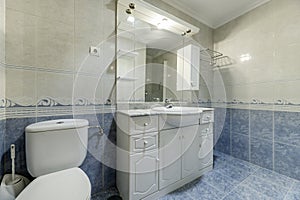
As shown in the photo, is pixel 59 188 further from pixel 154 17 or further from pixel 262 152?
pixel 262 152

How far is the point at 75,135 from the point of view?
107cm

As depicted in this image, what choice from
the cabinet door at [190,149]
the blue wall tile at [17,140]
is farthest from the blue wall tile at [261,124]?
the blue wall tile at [17,140]

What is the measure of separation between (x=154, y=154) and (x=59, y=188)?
0.76 metres

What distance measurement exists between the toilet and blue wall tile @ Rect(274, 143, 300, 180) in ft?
7.25

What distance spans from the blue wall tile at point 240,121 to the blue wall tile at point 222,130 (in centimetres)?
10

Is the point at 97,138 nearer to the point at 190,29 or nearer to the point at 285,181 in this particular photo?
the point at 190,29

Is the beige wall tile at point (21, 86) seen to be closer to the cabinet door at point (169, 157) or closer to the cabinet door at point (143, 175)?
the cabinet door at point (143, 175)

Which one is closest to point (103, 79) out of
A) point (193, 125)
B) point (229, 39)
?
point (193, 125)

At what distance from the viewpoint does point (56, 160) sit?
1.01 m

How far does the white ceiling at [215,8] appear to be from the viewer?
2.02 metres

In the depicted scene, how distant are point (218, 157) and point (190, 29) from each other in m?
2.02

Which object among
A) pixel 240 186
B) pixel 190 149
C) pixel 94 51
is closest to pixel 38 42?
pixel 94 51

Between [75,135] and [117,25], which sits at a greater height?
[117,25]

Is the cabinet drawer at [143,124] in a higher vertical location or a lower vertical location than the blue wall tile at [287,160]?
higher
